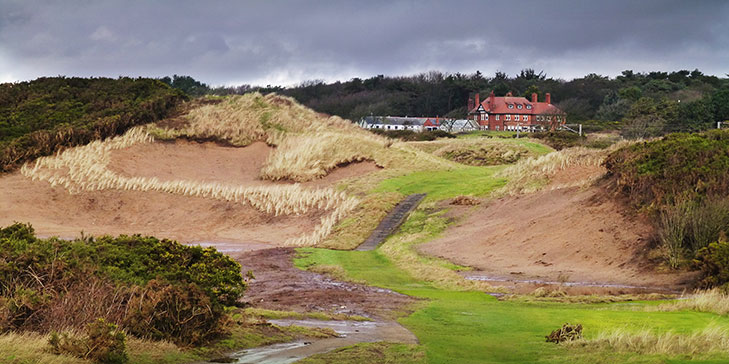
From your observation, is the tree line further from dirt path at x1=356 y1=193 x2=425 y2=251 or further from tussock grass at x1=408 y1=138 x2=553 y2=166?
dirt path at x1=356 y1=193 x2=425 y2=251

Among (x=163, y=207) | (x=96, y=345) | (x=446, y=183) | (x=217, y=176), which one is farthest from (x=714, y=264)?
(x=217, y=176)

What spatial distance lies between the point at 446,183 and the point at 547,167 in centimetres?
513

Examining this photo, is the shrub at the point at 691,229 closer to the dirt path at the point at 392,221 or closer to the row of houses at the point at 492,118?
the dirt path at the point at 392,221

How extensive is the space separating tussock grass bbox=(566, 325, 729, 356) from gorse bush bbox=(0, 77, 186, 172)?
113 ft

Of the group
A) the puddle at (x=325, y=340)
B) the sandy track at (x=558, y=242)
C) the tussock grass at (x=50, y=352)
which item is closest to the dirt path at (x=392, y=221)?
the sandy track at (x=558, y=242)

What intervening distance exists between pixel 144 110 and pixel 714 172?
30.8 m

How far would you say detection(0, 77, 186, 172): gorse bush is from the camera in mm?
42875

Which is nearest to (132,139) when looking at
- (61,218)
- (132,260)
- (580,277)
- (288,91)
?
(61,218)

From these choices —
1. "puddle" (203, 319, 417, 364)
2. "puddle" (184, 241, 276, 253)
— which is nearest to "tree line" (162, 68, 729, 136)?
"puddle" (184, 241, 276, 253)

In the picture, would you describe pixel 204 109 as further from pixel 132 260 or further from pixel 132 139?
pixel 132 260

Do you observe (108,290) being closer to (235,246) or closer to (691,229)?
(691,229)

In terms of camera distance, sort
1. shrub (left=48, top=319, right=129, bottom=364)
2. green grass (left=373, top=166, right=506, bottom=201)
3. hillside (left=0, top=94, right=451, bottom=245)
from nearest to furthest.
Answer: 1. shrub (left=48, top=319, right=129, bottom=364)
2. hillside (left=0, top=94, right=451, bottom=245)
3. green grass (left=373, top=166, right=506, bottom=201)

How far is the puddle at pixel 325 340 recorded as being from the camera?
1216 centimetres

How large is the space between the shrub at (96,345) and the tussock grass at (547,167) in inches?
924
